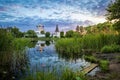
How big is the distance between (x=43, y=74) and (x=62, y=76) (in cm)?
88

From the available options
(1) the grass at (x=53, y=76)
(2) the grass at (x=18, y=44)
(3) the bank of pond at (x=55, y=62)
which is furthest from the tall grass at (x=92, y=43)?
(1) the grass at (x=53, y=76)

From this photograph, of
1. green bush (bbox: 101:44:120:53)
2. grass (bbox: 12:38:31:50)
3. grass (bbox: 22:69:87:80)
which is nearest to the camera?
grass (bbox: 22:69:87:80)

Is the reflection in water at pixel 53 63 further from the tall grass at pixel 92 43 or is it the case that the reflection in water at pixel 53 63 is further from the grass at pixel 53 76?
the tall grass at pixel 92 43

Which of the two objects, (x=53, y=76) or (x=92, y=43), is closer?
(x=53, y=76)

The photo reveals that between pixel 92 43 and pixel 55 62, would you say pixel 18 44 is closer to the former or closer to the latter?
pixel 55 62

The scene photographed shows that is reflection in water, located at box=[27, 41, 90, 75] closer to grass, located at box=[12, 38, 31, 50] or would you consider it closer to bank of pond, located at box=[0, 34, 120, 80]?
bank of pond, located at box=[0, 34, 120, 80]

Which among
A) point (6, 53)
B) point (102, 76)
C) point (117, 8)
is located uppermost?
point (117, 8)

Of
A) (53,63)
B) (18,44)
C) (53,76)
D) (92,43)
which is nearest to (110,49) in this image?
(92,43)

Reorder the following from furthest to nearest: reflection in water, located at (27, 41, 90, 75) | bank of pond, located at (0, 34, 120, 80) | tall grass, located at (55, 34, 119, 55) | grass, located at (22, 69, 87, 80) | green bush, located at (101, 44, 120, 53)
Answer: tall grass, located at (55, 34, 119, 55)
green bush, located at (101, 44, 120, 53)
reflection in water, located at (27, 41, 90, 75)
bank of pond, located at (0, 34, 120, 80)
grass, located at (22, 69, 87, 80)

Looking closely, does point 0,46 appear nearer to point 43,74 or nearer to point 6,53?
point 6,53

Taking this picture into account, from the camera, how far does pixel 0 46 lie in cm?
1080

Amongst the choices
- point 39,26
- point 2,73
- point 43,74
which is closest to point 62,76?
point 43,74

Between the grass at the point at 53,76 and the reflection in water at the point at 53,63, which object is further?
the reflection in water at the point at 53,63

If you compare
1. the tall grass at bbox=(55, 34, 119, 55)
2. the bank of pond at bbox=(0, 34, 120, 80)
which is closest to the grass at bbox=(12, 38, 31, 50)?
the bank of pond at bbox=(0, 34, 120, 80)
